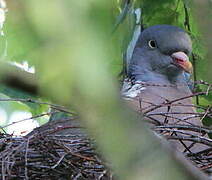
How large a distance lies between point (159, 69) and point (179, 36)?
50cm

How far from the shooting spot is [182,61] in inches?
131

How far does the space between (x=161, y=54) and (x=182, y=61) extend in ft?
1.37

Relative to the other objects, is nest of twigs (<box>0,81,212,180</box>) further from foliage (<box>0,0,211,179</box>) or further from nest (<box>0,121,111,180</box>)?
foliage (<box>0,0,211,179</box>)

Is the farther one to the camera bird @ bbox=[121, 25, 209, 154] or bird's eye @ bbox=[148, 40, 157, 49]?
bird's eye @ bbox=[148, 40, 157, 49]

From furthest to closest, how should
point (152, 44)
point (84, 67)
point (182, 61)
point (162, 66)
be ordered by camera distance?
point (152, 44), point (162, 66), point (182, 61), point (84, 67)

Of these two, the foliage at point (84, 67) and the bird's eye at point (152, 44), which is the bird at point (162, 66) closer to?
the bird's eye at point (152, 44)

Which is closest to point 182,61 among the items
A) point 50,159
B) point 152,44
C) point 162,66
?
point 162,66

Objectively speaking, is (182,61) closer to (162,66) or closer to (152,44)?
(162,66)

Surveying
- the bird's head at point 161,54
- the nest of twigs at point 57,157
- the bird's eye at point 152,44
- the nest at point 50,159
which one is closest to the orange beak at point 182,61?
the bird's head at point 161,54

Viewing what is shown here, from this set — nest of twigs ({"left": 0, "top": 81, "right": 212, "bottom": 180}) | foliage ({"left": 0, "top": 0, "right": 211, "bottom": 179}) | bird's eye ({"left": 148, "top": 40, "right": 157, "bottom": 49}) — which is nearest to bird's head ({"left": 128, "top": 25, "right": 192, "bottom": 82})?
bird's eye ({"left": 148, "top": 40, "right": 157, "bottom": 49})

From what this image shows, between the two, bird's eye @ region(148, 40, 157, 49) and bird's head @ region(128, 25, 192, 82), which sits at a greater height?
bird's eye @ region(148, 40, 157, 49)

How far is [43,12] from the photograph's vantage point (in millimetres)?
325

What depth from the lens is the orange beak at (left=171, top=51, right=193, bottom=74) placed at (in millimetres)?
3091

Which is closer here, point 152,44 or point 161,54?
point 161,54
